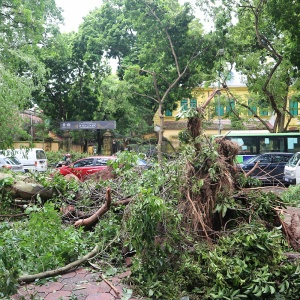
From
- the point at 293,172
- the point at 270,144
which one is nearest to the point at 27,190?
the point at 293,172

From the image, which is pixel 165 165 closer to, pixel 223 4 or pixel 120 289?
pixel 120 289

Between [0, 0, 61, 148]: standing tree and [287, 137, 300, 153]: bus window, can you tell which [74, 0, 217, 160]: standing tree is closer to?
[0, 0, 61, 148]: standing tree

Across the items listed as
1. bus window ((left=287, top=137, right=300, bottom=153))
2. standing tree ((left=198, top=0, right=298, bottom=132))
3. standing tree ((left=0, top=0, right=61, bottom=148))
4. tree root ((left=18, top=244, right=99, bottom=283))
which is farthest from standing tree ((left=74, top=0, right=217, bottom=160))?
tree root ((left=18, top=244, right=99, bottom=283))

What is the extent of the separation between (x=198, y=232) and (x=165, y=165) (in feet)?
3.72

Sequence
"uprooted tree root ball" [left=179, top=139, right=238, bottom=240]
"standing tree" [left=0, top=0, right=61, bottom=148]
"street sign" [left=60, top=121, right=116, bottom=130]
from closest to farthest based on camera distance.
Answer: "uprooted tree root ball" [left=179, top=139, right=238, bottom=240] < "standing tree" [left=0, top=0, right=61, bottom=148] < "street sign" [left=60, top=121, right=116, bottom=130]

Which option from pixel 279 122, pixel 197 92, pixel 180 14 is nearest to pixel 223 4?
pixel 180 14

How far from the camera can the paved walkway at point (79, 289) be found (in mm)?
4006

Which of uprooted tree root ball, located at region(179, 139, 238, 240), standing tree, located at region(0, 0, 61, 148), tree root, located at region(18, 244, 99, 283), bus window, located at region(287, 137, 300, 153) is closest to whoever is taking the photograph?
tree root, located at region(18, 244, 99, 283)

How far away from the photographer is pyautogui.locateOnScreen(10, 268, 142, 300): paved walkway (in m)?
4.01

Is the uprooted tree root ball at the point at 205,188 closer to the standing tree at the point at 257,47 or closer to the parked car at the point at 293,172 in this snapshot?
the parked car at the point at 293,172

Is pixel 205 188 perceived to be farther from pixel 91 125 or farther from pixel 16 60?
pixel 91 125

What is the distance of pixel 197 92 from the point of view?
22688mm

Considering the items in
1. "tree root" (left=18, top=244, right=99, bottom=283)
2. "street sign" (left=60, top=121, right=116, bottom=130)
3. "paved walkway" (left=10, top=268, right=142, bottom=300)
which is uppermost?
"street sign" (left=60, top=121, right=116, bottom=130)

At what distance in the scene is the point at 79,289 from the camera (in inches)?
167
